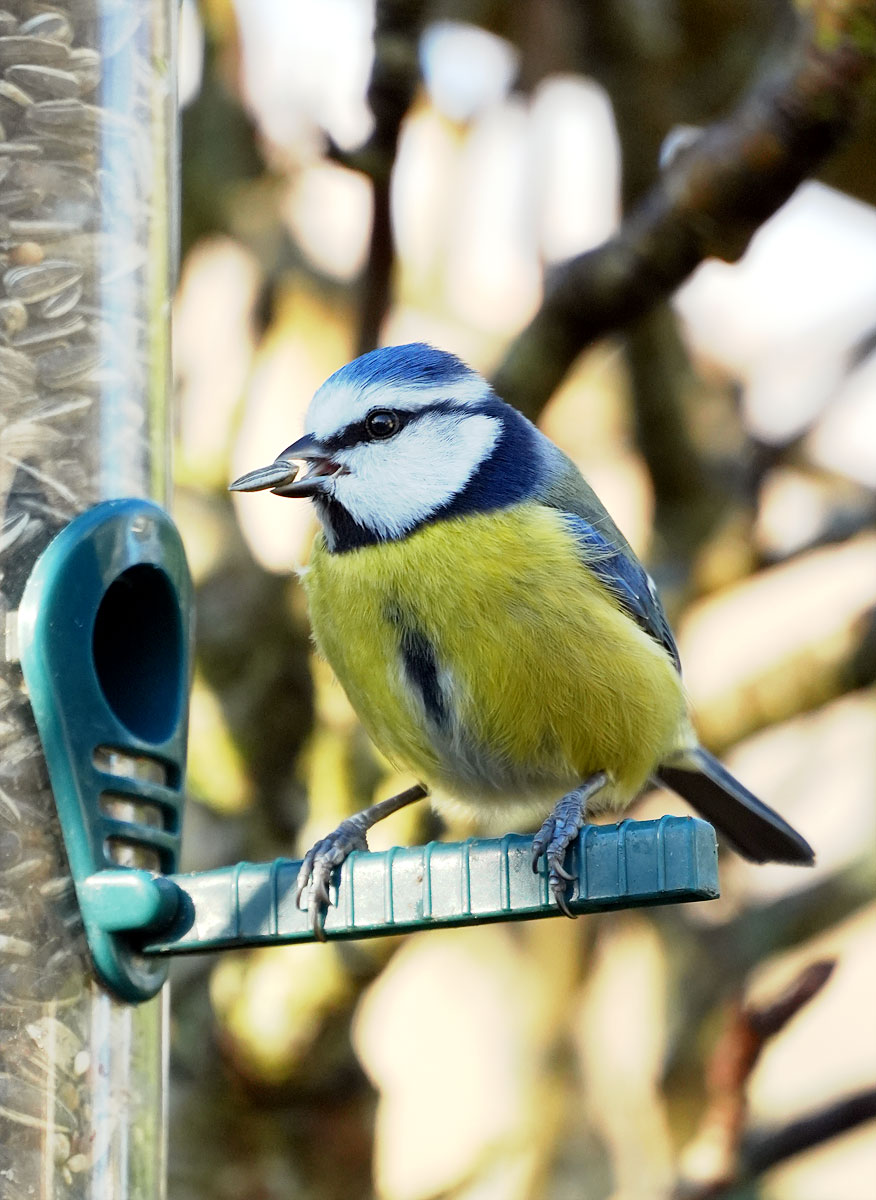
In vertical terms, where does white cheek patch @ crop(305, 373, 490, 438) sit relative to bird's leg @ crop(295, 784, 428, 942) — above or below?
above

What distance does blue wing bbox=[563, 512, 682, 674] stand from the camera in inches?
85.1

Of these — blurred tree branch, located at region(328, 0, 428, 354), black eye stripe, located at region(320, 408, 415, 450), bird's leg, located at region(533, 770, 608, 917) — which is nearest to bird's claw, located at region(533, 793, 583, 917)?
bird's leg, located at region(533, 770, 608, 917)

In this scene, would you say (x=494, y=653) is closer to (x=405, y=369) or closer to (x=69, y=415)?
(x=405, y=369)

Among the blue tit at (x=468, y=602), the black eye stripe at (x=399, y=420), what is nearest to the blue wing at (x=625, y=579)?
the blue tit at (x=468, y=602)

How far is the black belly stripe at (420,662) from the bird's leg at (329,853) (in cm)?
19

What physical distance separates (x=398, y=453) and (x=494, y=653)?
1.17ft

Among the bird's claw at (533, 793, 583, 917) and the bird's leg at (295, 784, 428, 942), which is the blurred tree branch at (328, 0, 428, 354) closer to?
the bird's leg at (295, 784, 428, 942)

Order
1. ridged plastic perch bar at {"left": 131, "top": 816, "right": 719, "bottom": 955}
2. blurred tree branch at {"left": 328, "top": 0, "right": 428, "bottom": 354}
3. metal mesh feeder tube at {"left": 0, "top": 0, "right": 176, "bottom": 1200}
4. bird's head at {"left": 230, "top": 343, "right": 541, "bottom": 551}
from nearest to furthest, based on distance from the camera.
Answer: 1. ridged plastic perch bar at {"left": 131, "top": 816, "right": 719, "bottom": 955}
2. metal mesh feeder tube at {"left": 0, "top": 0, "right": 176, "bottom": 1200}
3. bird's head at {"left": 230, "top": 343, "right": 541, "bottom": 551}
4. blurred tree branch at {"left": 328, "top": 0, "right": 428, "bottom": 354}

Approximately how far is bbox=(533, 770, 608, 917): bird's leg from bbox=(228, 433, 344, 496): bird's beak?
553 millimetres

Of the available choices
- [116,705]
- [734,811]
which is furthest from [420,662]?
[734,811]

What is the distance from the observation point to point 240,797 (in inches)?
111

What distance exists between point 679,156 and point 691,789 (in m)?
1.05

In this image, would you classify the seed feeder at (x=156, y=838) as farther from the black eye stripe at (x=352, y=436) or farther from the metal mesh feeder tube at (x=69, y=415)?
the black eye stripe at (x=352, y=436)

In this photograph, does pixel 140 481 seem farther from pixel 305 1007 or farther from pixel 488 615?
pixel 305 1007
